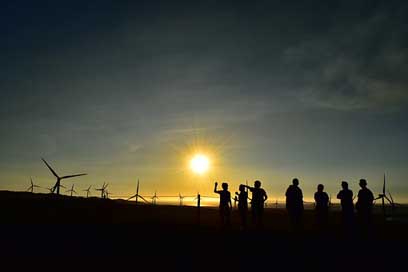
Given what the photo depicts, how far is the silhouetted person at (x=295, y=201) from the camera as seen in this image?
16.9 meters

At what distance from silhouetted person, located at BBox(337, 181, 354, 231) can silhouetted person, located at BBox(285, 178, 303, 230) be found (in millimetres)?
1683

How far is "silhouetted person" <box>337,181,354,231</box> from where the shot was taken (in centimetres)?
1673

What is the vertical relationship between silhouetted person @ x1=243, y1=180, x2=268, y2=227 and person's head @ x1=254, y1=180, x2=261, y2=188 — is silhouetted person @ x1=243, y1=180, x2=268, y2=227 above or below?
below

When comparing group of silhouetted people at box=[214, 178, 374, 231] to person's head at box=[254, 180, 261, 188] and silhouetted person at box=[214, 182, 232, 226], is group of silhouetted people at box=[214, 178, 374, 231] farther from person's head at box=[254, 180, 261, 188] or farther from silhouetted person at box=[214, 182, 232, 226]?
silhouetted person at box=[214, 182, 232, 226]

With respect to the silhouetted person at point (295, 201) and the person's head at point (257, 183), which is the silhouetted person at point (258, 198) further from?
the silhouetted person at point (295, 201)

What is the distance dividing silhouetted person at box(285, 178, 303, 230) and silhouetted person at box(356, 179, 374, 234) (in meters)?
2.45

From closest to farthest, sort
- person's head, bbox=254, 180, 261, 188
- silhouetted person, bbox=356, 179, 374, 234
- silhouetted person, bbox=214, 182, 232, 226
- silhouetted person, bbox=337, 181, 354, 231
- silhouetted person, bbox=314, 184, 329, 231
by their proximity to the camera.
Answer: silhouetted person, bbox=356, 179, 374, 234, silhouetted person, bbox=337, 181, 354, 231, silhouetted person, bbox=314, 184, 329, 231, person's head, bbox=254, 180, 261, 188, silhouetted person, bbox=214, 182, 232, 226

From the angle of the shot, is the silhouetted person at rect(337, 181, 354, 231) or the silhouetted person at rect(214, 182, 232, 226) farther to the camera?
the silhouetted person at rect(214, 182, 232, 226)

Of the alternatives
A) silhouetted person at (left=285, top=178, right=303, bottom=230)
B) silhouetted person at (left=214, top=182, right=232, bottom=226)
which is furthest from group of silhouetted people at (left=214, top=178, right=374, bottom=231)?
silhouetted person at (left=214, top=182, right=232, bottom=226)

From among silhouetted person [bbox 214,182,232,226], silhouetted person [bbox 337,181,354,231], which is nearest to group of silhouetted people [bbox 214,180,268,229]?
silhouetted person [bbox 214,182,232,226]

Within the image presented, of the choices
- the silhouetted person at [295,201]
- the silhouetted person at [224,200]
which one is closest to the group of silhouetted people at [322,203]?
the silhouetted person at [295,201]

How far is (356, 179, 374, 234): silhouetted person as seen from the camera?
639 inches

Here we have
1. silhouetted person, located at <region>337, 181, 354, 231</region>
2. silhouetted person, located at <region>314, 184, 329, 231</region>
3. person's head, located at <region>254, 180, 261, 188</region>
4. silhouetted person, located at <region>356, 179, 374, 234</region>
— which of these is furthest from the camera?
person's head, located at <region>254, 180, 261, 188</region>

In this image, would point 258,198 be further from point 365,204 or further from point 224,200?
point 365,204
